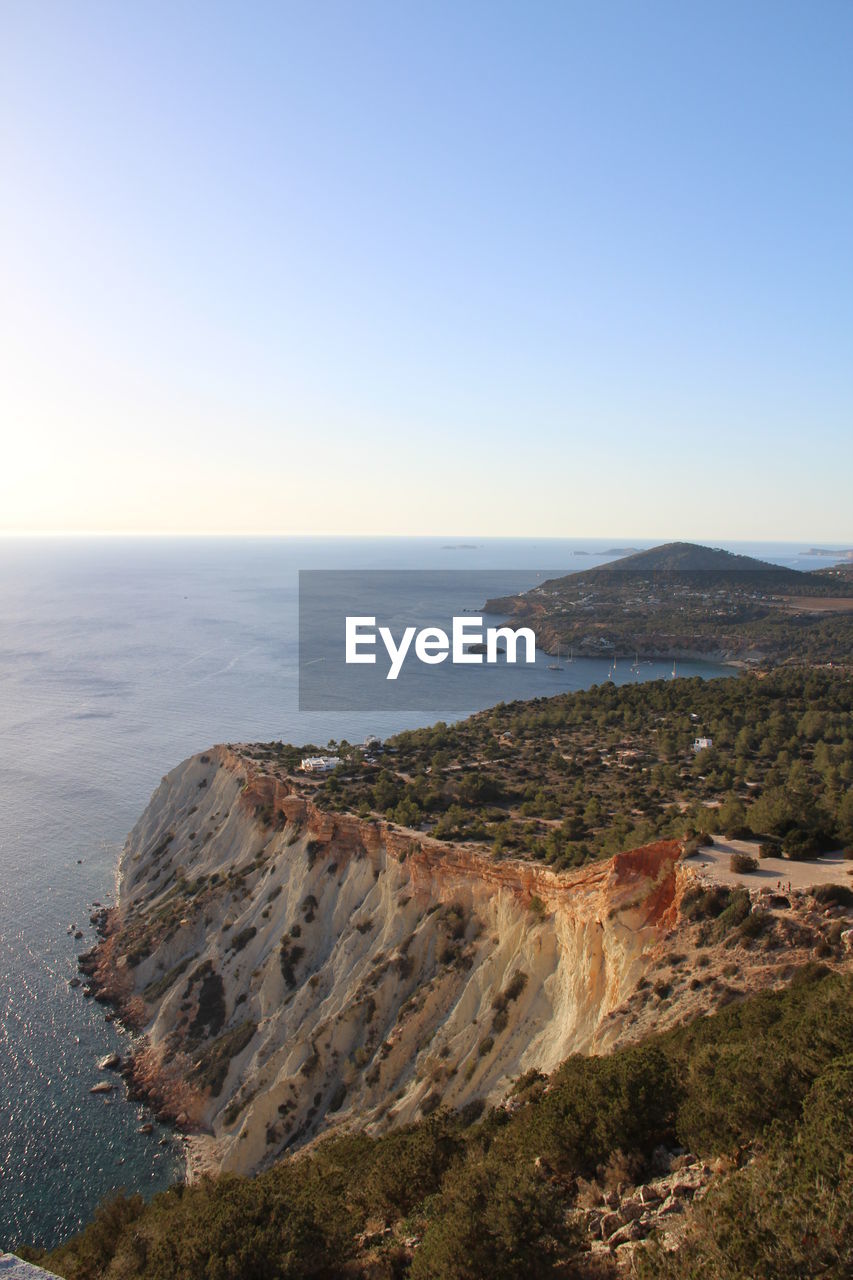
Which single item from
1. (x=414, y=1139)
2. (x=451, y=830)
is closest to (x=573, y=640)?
(x=451, y=830)

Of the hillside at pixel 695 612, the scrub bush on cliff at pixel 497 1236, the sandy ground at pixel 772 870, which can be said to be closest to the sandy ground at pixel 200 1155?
the scrub bush on cliff at pixel 497 1236

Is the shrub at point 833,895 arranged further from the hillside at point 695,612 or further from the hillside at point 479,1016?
the hillside at point 695,612

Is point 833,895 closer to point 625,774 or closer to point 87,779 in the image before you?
point 625,774

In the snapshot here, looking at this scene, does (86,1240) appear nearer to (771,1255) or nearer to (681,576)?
(771,1255)

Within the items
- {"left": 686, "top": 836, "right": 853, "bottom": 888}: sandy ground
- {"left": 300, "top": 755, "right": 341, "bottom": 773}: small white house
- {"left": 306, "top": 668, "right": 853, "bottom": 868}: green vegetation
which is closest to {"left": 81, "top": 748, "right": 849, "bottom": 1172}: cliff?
{"left": 686, "top": 836, "right": 853, "bottom": 888}: sandy ground

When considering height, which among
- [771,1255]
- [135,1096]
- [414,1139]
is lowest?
[135,1096]

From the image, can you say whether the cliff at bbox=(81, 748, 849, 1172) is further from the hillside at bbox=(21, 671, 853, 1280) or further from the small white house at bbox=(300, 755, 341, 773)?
the small white house at bbox=(300, 755, 341, 773)
